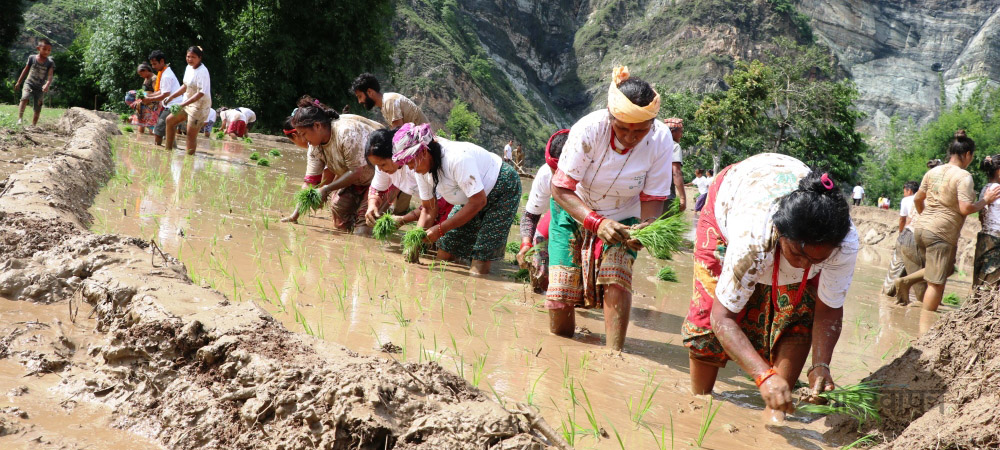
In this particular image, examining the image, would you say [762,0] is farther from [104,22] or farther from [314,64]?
[104,22]

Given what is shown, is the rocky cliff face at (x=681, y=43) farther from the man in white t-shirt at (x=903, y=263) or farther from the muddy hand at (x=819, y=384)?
the muddy hand at (x=819, y=384)

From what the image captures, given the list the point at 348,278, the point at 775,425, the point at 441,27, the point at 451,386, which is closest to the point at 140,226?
the point at 348,278

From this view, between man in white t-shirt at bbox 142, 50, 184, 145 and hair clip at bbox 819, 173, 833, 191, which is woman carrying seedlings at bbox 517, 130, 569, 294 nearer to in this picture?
hair clip at bbox 819, 173, 833, 191

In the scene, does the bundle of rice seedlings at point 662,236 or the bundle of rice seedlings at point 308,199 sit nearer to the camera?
the bundle of rice seedlings at point 662,236

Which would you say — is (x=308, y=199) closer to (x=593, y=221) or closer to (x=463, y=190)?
(x=463, y=190)

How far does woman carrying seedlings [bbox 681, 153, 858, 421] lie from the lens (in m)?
2.57

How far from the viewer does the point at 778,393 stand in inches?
104

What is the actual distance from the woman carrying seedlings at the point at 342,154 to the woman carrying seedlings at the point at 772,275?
3862mm

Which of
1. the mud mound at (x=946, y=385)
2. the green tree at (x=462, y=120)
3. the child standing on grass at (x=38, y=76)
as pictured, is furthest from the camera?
the green tree at (x=462, y=120)

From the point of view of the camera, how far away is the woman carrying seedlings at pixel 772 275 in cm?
257

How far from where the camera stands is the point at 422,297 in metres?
4.42

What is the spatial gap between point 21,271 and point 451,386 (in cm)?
234

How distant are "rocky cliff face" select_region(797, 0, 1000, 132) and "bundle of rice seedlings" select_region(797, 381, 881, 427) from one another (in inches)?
3109

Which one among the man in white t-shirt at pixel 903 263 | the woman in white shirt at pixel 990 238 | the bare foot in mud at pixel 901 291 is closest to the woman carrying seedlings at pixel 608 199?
the woman in white shirt at pixel 990 238
